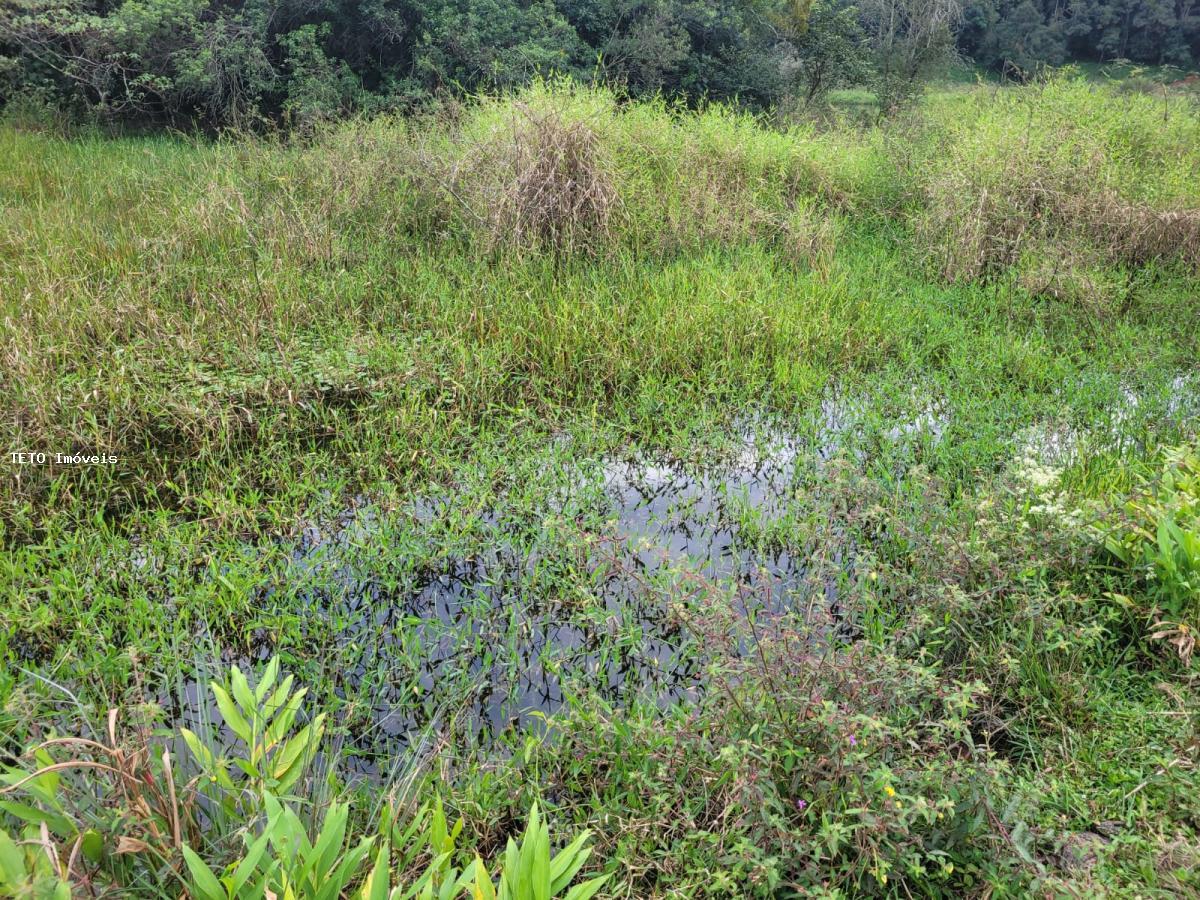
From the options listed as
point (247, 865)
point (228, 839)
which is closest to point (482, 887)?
point (247, 865)

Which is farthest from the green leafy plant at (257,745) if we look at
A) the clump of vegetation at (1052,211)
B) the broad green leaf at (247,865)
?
the clump of vegetation at (1052,211)

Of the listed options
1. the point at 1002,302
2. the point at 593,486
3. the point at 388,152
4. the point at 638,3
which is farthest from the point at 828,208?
the point at 638,3

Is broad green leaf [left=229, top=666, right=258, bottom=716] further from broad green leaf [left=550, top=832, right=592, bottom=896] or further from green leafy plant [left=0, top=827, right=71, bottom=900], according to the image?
broad green leaf [left=550, top=832, right=592, bottom=896]

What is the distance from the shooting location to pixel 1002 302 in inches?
206

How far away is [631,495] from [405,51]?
10.8 meters

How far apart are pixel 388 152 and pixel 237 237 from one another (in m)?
1.96

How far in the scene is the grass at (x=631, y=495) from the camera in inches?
73.1

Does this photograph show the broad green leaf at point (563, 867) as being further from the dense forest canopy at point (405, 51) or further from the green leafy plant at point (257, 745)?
the dense forest canopy at point (405, 51)

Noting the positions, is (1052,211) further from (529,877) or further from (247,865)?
(247,865)

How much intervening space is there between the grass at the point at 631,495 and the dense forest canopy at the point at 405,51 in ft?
10.7

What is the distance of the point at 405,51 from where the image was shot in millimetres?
11594

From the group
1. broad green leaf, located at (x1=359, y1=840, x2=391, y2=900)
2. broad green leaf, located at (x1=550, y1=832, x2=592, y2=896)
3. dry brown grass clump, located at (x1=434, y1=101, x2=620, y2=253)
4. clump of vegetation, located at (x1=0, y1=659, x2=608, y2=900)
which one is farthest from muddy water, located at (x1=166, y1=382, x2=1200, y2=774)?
dry brown grass clump, located at (x1=434, y1=101, x2=620, y2=253)

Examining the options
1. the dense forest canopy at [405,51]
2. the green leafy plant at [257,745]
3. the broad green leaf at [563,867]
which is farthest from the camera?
the dense forest canopy at [405,51]

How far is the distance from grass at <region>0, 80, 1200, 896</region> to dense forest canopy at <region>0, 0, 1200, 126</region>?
129 inches
